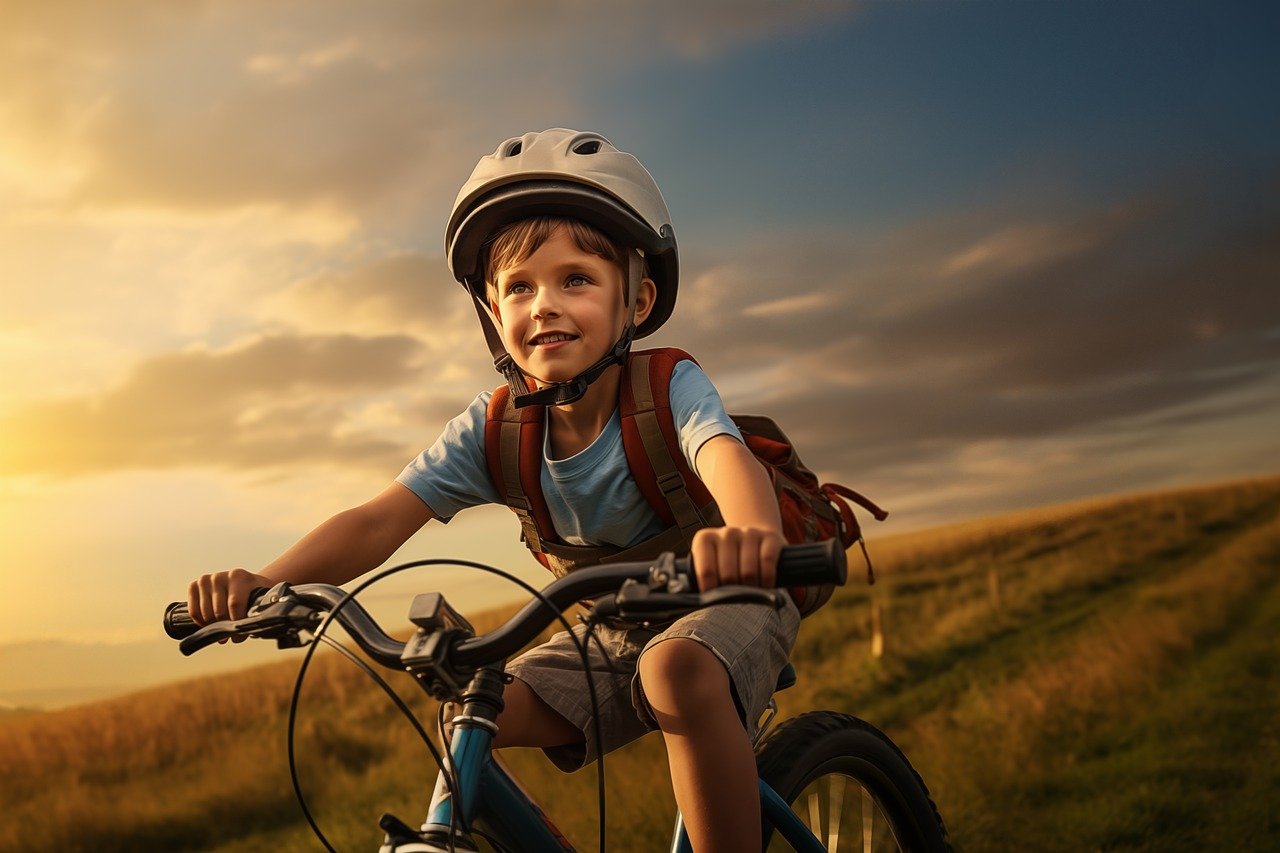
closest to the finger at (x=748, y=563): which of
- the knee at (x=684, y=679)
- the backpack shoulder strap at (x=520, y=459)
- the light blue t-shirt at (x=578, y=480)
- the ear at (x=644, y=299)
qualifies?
the knee at (x=684, y=679)

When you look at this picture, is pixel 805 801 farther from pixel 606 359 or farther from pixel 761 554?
pixel 761 554

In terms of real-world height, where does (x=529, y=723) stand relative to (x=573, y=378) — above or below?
below

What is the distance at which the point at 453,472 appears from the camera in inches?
136

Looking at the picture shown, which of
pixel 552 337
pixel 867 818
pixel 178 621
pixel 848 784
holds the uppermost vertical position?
pixel 552 337

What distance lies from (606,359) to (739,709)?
1112 mm

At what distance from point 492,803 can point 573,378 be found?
1.24 meters

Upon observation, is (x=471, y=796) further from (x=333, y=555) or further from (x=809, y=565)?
(x=333, y=555)

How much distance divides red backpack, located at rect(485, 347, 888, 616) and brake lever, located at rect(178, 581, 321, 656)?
110 cm

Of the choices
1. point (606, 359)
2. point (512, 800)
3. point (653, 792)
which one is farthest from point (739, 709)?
point (653, 792)

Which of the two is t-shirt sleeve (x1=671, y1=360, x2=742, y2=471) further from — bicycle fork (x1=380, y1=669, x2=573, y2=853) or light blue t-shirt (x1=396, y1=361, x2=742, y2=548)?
bicycle fork (x1=380, y1=669, x2=573, y2=853)

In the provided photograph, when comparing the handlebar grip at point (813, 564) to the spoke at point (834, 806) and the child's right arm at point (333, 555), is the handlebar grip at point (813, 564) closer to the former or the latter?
the child's right arm at point (333, 555)

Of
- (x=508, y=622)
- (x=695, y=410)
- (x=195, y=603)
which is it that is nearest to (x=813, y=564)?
(x=508, y=622)

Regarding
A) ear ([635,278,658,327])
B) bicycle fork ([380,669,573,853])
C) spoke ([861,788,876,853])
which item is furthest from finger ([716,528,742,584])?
spoke ([861,788,876,853])

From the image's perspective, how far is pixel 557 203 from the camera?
3.45 metres
